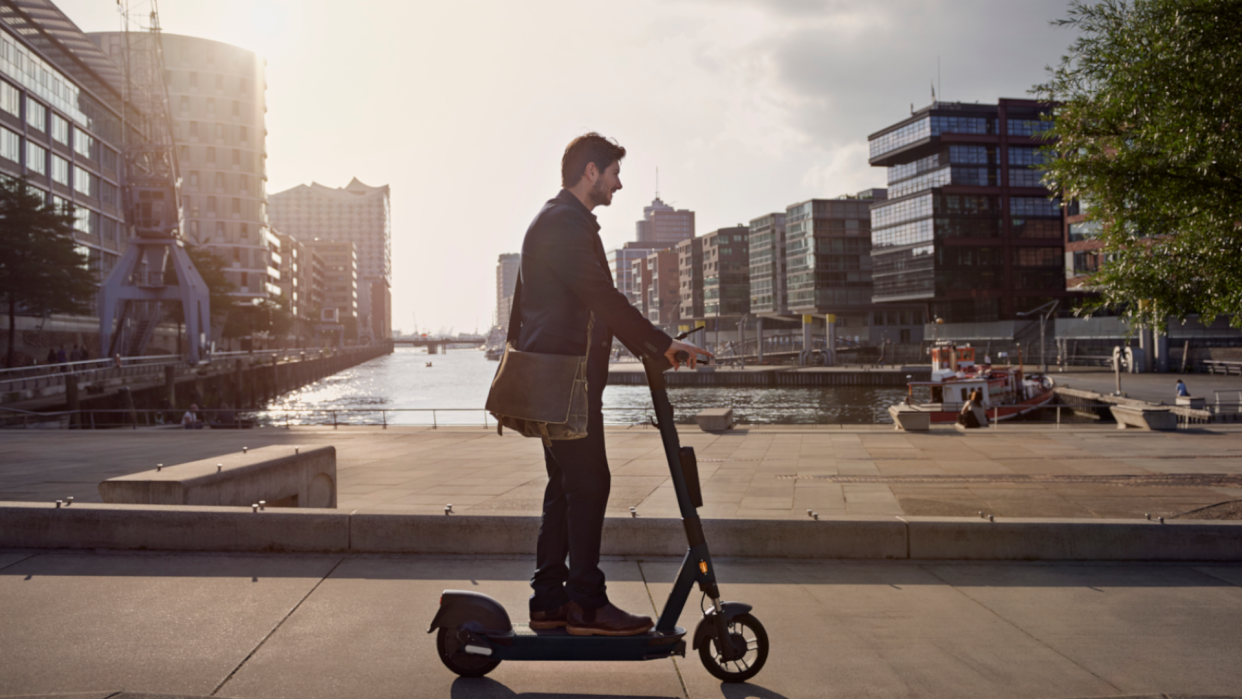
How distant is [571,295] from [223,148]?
115 m

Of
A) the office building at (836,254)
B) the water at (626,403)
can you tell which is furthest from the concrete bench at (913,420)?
the office building at (836,254)

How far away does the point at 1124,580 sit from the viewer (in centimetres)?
Answer: 489

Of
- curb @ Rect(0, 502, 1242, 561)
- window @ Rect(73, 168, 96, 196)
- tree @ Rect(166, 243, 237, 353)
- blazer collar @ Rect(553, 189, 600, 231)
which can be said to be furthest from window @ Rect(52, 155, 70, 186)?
blazer collar @ Rect(553, 189, 600, 231)

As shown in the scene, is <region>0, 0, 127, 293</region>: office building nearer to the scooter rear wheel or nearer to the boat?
the boat

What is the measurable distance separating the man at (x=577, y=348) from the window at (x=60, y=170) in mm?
66768

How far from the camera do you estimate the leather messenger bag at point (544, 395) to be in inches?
132

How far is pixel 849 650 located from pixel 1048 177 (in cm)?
918

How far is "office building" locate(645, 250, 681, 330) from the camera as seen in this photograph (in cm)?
16600

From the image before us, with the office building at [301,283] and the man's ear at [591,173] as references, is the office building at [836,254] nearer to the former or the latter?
the office building at [301,283]

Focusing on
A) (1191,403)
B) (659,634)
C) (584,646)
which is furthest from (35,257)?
(1191,403)

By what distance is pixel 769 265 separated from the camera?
12606 cm

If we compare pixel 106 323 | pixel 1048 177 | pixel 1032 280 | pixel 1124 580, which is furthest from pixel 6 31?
pixel 1032 280

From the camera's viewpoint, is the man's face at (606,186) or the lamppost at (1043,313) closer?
the man's face at (606,186)

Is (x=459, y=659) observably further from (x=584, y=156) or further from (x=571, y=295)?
(x=584, y=156)
